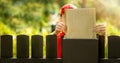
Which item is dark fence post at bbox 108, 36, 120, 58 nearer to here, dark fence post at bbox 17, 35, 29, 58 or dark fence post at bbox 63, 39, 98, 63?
dark fence post at bbox 63, 39, 98, 63

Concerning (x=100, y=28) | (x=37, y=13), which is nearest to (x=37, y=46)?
(x=100, y=28)

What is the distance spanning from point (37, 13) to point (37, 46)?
1660 millimetres

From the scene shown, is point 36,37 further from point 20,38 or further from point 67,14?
point 67,14

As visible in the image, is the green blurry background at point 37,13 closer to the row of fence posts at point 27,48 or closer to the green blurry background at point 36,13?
the green blurry background at point 36,13

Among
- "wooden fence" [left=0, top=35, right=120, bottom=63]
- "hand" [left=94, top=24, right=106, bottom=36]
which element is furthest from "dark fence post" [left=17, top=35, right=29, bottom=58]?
"hand" [left=94, top=24, right=106, bottom=36]

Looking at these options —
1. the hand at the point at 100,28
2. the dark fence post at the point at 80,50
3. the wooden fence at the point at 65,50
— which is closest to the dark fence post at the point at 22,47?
the wooden fence at the point at 65,50

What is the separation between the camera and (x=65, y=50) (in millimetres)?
1609

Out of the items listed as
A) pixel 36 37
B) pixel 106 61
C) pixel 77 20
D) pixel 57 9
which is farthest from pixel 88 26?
pixel 57 9

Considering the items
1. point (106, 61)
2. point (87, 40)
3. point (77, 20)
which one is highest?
point (77, 20)

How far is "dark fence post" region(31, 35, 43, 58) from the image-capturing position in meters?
1.90

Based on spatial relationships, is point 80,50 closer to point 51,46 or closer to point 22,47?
point 51,46

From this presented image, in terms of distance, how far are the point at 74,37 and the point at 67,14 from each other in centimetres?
13

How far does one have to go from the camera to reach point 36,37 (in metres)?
1.90

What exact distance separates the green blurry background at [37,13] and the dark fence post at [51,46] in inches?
62.8
